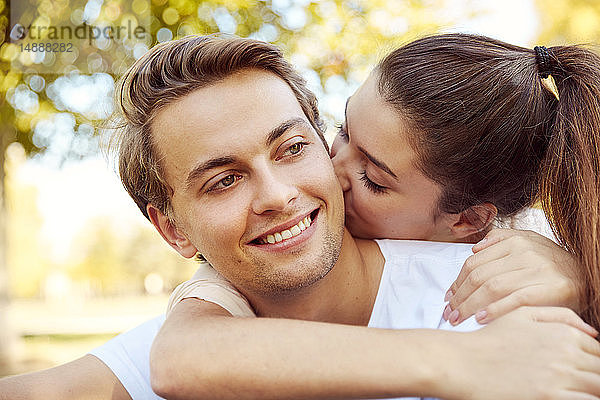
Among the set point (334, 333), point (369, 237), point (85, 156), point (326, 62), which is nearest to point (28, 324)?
point (85, 156)

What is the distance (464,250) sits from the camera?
269 cm

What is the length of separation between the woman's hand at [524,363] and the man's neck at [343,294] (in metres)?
0.92

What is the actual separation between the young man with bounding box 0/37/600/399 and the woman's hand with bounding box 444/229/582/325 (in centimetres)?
13

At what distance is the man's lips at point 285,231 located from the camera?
2.43m

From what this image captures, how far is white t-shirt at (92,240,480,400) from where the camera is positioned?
2529 millimetres

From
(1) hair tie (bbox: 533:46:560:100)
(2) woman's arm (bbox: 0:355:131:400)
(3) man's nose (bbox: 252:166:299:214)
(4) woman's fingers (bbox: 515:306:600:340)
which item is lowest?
(2) woman's arm (bbox: 0:355:131:400)

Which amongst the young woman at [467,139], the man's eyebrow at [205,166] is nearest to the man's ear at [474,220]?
the young woman at [467,139]

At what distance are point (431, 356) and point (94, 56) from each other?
21.8 feet

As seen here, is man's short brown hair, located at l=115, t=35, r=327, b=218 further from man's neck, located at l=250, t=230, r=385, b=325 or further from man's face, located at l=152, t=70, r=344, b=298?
man's neck, located at l=250, t=230, r=385, b=325

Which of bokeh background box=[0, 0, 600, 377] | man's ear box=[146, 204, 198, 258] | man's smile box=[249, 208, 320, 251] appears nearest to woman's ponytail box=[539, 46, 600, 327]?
man's smile box=[249, 208, 320, 251]

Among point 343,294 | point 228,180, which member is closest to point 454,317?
point 343,294

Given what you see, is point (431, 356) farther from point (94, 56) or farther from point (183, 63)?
point (94, 56)

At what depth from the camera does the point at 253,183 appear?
2.43 m

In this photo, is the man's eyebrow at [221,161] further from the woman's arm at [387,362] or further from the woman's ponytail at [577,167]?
the woman's ponytail at [577,167]
